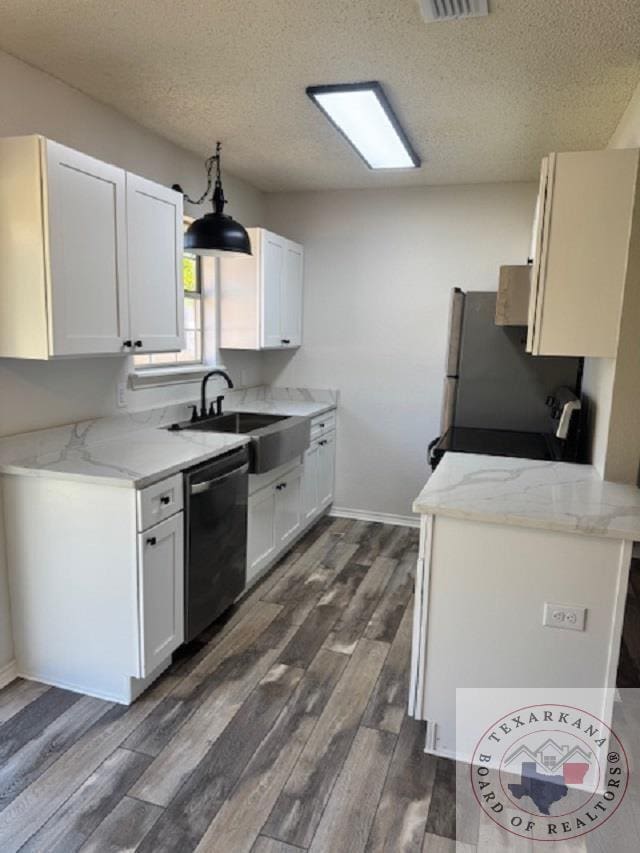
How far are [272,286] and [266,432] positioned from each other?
1.30m

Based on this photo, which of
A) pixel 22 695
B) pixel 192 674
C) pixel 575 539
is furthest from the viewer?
pixel 192 674

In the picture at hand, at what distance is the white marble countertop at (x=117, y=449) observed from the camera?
2255 mm

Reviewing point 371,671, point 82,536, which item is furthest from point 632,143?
point 82,536

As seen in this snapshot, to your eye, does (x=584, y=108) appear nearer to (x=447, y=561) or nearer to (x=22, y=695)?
(x=447, y=561)

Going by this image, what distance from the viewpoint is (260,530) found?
3.33 m

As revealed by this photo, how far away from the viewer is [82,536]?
227 centimetres

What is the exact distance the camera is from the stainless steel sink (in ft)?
10.2

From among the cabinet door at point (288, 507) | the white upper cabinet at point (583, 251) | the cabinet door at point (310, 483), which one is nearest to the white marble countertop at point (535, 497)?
the white upper cabinet at point (583, 251)

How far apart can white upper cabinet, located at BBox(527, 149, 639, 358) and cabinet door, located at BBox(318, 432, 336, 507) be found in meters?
2.32

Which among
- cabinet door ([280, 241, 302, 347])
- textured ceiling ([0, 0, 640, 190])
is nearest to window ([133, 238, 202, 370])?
cabinet door ([280, 241, 302, 347])

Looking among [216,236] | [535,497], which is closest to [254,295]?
[216,236]

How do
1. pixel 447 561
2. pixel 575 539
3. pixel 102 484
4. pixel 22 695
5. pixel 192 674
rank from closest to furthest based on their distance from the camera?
pixel 575 539
pixel 447 561
pixel 102 484
pixel 22 695
pixel 192 674

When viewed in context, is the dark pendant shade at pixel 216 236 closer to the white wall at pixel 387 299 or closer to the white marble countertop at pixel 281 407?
the white marble countertop at pixel 281 407

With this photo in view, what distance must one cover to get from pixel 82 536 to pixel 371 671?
1406 millimetres
